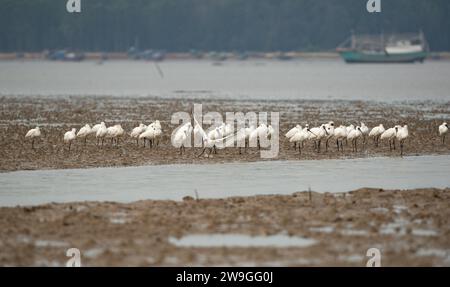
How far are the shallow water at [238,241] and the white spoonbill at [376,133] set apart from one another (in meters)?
12.7

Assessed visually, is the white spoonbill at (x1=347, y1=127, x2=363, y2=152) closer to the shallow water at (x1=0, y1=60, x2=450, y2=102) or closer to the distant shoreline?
the shallow water at (x1=0, y1=60, x2=450, y2=102)

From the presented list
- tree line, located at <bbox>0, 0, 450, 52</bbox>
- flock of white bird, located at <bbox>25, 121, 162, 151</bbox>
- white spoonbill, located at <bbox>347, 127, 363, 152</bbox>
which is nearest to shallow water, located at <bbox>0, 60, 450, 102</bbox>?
white spoonbill, located at <bbox>347, 127, 363, 152</bbox>

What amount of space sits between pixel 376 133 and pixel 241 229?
12613mm

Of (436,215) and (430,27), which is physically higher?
(430,27)

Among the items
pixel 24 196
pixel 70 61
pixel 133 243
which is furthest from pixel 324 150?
pixel 70 61

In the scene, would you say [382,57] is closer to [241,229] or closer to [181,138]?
[181,138]

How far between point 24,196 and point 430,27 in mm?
156573

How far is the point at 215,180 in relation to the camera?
2208cm

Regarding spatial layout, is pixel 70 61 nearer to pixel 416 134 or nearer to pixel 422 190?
pixel 416 134

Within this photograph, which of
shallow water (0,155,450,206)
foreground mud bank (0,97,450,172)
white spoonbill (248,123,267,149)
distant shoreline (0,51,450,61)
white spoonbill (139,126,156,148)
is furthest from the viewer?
distant shoreline (0,51,450,61)

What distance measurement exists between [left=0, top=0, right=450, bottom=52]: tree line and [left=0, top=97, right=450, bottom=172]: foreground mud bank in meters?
119

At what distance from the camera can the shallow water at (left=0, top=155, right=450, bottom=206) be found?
2011 cm
